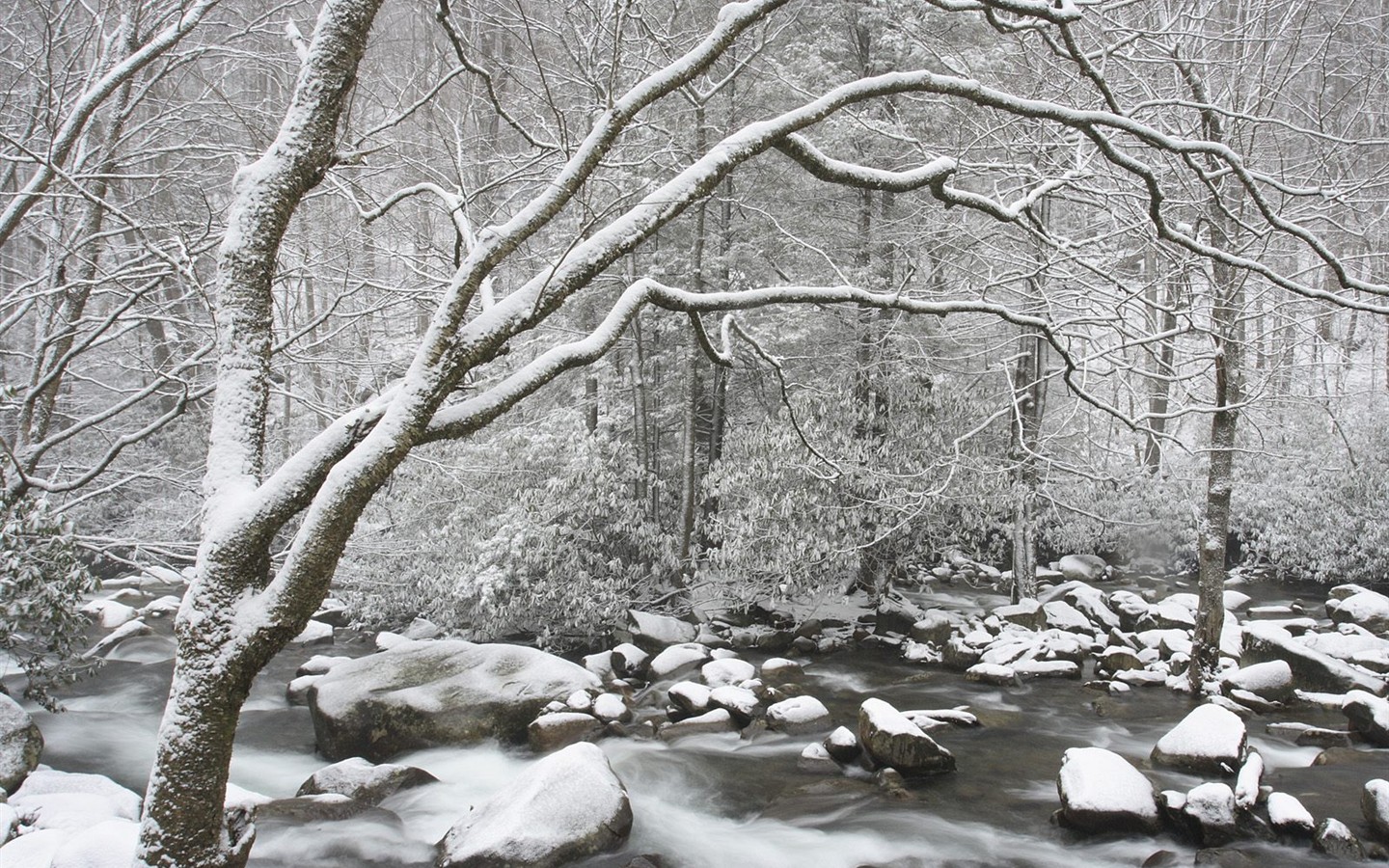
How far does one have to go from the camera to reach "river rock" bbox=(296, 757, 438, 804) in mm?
6305

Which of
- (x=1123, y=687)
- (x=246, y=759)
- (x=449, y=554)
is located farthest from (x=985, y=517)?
(x=246, y=759)

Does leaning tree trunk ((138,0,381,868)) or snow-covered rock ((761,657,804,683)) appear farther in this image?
snow-covered rock ((761,657,804,683))

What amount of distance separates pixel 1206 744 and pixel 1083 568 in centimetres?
985

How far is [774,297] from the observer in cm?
281

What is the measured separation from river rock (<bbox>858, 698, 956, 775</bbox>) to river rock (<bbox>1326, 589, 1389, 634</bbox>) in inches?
Answer: 301

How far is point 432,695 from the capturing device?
7.67m

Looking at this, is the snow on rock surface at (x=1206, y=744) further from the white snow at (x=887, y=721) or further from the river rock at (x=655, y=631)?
the river rock at (x=655, y=631)

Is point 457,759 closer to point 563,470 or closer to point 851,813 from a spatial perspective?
point 851,813

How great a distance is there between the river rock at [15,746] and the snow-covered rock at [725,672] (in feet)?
19.5

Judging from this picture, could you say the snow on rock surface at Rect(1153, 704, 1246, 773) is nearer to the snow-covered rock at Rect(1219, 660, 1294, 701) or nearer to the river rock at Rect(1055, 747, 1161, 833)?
the river rock at Rect(1055, 747, 1161, 833)

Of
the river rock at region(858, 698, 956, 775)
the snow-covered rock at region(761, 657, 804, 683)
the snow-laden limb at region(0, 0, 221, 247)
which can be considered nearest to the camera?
the snow-laden limb at region(0, 0, 221, 247)

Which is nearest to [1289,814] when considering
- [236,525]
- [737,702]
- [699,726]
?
[737,702]

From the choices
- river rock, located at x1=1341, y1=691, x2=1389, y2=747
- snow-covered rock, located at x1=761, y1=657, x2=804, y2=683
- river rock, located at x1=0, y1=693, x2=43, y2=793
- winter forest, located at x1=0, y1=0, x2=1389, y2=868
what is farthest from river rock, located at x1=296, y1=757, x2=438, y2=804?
river rock, located at x1=1341, y1=691, x2=1389, y2=747

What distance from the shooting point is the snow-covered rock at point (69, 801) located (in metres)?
4.96
